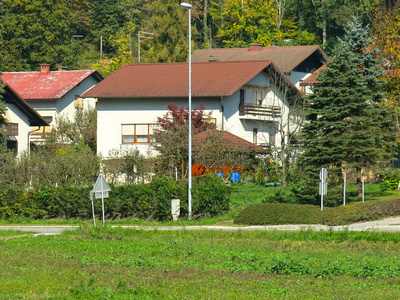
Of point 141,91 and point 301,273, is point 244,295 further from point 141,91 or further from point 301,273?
point 141,91

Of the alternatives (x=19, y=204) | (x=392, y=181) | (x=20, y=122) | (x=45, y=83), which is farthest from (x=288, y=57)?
(x=19, y=204)

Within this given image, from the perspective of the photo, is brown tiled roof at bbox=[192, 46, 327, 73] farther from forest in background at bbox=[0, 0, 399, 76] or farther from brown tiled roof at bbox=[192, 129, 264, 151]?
brown tiled roof at bbox=[192, 129, 264, 151]

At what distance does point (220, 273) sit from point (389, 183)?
27.3 m

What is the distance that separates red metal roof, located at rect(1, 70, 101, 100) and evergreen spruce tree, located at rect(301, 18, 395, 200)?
34571 mm

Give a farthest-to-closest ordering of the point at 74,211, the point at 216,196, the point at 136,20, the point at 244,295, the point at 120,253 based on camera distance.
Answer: the point at 136,20 → the point at 74,211 → the point at 216,196 → the point at 120,253 → the point at 244,295

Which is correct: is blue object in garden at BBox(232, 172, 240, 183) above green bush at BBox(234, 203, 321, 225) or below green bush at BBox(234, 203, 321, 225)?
above

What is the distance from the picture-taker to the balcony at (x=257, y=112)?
176ft

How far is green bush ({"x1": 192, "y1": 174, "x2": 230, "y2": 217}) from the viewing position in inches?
1321

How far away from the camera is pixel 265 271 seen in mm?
16438

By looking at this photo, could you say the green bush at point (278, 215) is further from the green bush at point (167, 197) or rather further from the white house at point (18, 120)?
the white house at point (18, 120)

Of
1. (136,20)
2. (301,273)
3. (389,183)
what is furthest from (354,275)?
(136,20)

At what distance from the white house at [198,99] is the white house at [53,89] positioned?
10133mm

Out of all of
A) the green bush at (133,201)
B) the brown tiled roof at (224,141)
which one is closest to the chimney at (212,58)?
the brown tiled roof at (224,141)

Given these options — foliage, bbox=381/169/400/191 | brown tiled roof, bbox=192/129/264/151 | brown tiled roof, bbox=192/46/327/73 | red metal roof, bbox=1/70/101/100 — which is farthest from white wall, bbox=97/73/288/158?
foliage, bbox=381/169/400/191
